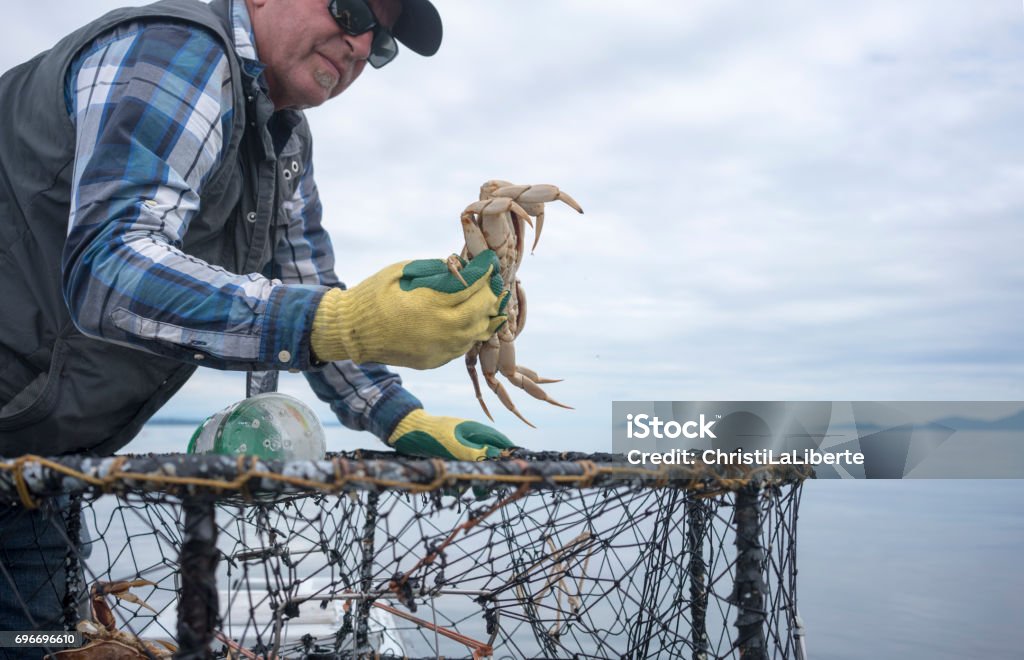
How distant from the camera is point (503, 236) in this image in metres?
1.88

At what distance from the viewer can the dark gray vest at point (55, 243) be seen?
1.69 meters

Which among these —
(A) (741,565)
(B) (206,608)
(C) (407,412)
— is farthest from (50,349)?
(A) (741,565)

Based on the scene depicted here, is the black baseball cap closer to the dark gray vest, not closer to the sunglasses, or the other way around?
the sunglasses

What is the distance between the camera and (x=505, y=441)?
6.76ft

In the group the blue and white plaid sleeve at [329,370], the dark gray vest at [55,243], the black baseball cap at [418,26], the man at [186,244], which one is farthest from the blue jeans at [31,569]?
the black baseball cap at [418,26]

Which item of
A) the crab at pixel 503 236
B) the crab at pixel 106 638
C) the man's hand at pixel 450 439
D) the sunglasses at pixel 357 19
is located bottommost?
the crab at pixel 106 638

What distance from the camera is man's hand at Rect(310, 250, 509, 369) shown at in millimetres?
1375

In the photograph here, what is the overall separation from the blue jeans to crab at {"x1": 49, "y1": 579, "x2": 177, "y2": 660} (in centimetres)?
11

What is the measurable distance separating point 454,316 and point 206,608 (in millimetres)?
660

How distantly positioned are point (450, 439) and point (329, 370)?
46 centimetres

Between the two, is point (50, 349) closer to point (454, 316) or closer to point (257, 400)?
point (257, 400)

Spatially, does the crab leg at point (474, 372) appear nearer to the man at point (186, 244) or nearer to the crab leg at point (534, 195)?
the man at point (186, 244)

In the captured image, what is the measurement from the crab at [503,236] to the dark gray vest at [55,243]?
53cm

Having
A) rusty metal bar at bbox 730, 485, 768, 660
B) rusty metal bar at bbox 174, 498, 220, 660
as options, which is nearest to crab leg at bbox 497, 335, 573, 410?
rusty metal bar at bbox 730, 485, 768, 660
